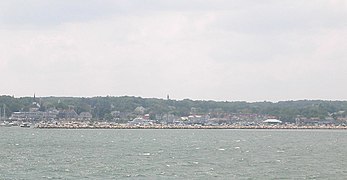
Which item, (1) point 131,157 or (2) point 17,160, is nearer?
(2) point 17,160

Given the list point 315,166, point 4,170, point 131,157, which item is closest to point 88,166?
point 4,170

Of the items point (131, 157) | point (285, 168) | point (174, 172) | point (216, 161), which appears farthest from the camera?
point (131, 157)

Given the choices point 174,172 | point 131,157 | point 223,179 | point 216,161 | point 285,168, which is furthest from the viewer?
point 131,157

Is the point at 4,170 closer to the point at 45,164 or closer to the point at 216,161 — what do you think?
the point at 45,164

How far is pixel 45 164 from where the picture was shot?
175ft

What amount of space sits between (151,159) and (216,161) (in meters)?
5.42

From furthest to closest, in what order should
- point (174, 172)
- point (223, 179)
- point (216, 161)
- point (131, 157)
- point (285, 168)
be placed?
point (131, 157) → point (216, 161) → point (285, 168) → point (174, 172) → point (223, 179)

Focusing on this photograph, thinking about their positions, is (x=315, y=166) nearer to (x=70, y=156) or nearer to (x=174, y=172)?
(x=174, y=172)

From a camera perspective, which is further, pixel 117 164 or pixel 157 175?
pixel 117 164

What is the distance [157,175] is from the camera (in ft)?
147

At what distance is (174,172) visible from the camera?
47125 millimetres

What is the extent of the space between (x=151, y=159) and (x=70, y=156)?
8.26 m

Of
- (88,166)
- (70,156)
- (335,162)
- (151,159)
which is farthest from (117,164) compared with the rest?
(335,162)

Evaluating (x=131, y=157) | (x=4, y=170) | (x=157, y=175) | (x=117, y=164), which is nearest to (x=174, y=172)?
(x=157, y=175)
